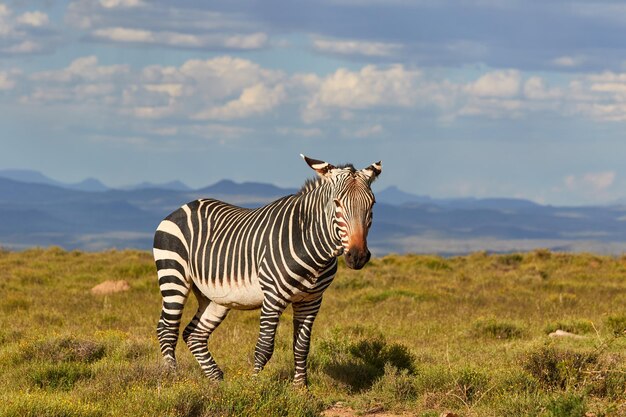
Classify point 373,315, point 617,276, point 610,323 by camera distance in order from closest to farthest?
point 610,323, point 373,315, point 617,276

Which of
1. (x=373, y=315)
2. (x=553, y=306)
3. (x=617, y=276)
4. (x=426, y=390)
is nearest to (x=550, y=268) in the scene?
(x=617, y=276)

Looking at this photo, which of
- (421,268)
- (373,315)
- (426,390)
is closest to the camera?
(426,390)

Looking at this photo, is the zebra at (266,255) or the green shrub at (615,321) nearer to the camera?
the zebra at (266,255)

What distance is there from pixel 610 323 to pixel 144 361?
9.40 meters

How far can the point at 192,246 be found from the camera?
38.1 ft

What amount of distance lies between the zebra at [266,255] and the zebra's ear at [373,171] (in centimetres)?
1

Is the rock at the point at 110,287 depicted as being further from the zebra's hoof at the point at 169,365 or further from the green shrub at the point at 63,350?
the zebra's hoof at the point at 169,365

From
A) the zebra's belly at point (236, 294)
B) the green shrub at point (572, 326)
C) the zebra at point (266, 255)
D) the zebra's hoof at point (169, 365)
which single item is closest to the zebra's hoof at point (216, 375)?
the zebra at point (266, 255)

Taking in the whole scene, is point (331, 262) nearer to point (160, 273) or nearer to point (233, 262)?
point (233, 262)

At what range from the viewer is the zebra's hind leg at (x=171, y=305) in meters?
11.7

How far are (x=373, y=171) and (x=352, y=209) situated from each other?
865 millimetres

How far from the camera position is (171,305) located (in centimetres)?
1168

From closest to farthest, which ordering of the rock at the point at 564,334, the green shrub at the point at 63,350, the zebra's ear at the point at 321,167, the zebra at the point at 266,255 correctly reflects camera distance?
the zebra at the point at 266,255 → the zebra's ear at the point at 321,167 → the green shrub at the point at 63,350 → the rock at the point at 564,334

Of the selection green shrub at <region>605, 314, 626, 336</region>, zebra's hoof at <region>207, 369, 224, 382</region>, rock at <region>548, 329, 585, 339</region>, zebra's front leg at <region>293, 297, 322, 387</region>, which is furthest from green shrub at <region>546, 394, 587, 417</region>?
green shrub at <region>605, 314, 626, 336</region>
